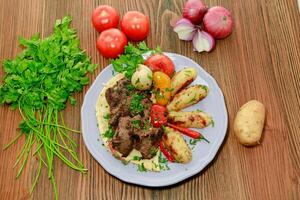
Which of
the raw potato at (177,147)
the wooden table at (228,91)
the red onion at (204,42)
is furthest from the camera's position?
the red onion at (204,42)

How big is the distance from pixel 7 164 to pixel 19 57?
0.60m

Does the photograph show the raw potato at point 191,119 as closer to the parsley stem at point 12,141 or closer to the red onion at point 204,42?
the red onion at point 204,42

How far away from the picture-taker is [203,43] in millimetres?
2498

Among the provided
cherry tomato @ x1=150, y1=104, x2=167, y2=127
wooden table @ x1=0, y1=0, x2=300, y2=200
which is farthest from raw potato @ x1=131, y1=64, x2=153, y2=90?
wooden table @ x1=0, y1=0, x2=300, y2=200

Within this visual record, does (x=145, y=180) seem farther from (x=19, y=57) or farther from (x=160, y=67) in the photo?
(x=19, y=57)

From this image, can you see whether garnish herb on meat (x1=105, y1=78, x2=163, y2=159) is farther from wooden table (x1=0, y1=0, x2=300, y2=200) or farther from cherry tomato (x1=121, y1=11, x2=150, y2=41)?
cherry tomato (x1=121, y1=11, x2=150, y2=41)

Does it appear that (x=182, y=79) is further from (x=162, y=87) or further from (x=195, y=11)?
(x=195, y=11)

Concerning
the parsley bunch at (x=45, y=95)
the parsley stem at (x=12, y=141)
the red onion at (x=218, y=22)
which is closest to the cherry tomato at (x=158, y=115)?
the parsley bunch at (x=45, y=95)

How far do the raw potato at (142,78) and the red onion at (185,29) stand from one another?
0.39 m

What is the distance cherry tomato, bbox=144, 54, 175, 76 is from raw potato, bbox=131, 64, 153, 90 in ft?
0.21

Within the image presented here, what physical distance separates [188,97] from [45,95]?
0.77 meters

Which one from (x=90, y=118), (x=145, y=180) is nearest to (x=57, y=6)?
(x=90, y=118)

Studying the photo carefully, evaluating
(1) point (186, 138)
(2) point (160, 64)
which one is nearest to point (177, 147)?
(1) point (186, 138)

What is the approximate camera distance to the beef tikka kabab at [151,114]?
2166 millimetres
